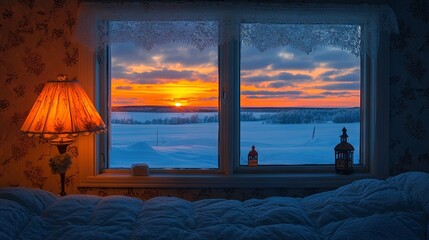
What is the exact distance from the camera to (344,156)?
3057 mm

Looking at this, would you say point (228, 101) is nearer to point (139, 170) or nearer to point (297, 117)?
point (297, 117)

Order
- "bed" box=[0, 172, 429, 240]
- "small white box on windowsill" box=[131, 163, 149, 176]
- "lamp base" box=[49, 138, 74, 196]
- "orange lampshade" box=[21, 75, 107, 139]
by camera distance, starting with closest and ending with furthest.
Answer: "bed" box=[0, 172, 429, 240] < "orange lampshade" box=[21, 75, 107, 139] < "lamp base" box=[49, 138, 74, 196] < "small white box on windowsill" box=[131, 163, 149, 176]

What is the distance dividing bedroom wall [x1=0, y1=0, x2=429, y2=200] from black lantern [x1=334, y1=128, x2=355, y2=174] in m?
0.23

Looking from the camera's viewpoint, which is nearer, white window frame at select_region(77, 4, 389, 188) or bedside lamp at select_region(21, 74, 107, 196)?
bedside lamp at select_region(21, 74, 107, 196)

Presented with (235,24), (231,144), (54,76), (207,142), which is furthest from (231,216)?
(54,76)

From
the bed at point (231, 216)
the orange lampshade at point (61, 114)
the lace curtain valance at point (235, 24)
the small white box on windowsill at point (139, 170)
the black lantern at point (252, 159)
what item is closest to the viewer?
the bed at point (231, 216)

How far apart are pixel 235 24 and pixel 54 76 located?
1161 mm

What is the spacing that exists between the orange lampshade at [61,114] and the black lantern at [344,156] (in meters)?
1.51

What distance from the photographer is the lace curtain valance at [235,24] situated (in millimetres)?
2863

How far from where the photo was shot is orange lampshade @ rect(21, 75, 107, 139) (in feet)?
8.20

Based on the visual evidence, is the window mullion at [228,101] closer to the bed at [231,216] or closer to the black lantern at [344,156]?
the black lantern at [344,156]

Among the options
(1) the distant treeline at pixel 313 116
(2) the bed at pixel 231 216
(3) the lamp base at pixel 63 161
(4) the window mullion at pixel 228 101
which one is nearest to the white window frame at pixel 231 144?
(4) the window mullion at pixel 228 101

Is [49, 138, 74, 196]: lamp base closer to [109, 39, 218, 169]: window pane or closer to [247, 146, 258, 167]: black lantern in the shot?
[109, 39, 218, 169]: window pane

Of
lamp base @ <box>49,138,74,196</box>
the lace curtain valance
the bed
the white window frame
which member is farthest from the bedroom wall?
the bed
